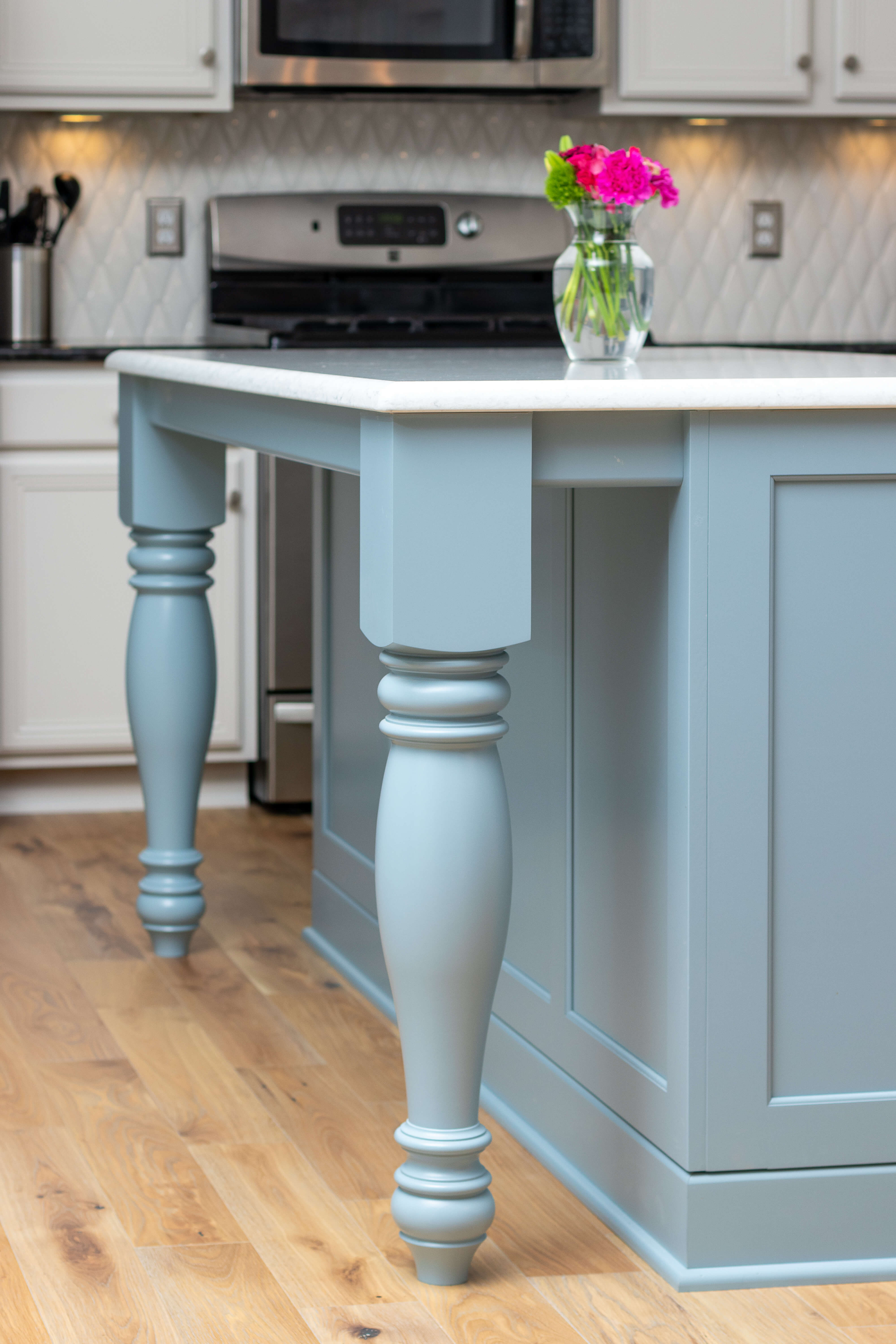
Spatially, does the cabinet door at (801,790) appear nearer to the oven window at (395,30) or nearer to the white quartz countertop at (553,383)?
the white quartz countertop at (553,383)

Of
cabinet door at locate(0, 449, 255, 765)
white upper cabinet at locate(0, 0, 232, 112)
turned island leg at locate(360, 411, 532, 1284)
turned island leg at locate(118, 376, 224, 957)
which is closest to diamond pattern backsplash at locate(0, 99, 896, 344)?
white upper cabinet at locate(0, 0, 232, 112)

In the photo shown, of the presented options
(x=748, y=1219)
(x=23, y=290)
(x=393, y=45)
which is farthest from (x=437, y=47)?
(x=748, y=1219)

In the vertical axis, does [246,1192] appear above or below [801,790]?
below

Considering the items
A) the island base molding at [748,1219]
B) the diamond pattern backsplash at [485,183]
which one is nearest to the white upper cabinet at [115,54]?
the diamond pattern backsplash at [485,183]

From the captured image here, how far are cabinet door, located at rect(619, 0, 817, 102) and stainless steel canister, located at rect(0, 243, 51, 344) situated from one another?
1.35m

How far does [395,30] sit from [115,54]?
599mm

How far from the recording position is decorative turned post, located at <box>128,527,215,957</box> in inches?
99.4

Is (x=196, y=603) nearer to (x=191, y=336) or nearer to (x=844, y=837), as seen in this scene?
(x=844, y=837)

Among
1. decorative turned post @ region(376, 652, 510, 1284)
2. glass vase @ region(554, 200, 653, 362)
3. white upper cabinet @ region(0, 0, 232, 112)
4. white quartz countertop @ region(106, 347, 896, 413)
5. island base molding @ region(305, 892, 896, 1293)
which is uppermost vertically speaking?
white upper cabinet @ region(0, 0, 232, 112)

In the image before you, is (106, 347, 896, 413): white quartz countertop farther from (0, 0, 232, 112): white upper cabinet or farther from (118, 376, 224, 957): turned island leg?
(0, 0, 232, 112): white upper cabinet

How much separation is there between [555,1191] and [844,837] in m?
0.50

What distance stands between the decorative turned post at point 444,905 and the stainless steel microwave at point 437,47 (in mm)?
2624

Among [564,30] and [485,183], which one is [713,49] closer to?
[564,30]

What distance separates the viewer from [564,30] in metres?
3.81
